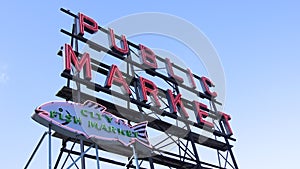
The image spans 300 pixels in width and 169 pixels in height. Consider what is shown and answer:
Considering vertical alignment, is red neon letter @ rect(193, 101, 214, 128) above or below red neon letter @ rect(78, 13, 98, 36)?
below

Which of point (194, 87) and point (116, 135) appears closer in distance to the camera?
point (116, 135)

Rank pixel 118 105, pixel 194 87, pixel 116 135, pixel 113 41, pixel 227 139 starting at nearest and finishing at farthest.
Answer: pixel 116 135
pixel 118 105
pixel 113 41
pixel 227 139
pixel 194 87

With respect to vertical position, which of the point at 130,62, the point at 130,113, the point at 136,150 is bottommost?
the point at 136,150

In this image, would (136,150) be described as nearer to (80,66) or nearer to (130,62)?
(80,66)

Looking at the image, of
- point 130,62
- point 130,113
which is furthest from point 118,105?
point 130,62

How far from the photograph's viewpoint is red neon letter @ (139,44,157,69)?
54.4ft

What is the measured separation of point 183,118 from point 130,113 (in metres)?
3.11

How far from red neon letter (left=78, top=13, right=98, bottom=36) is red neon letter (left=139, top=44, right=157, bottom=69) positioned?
Answer: 8.22 feet

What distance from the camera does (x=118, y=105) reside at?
43.5ft

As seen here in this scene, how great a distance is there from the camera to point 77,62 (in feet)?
42.2

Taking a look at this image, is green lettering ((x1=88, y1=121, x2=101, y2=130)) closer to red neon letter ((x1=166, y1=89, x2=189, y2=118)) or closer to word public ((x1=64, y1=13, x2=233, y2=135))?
word public ((x1=64, y1=13, x2=233, y2=135))

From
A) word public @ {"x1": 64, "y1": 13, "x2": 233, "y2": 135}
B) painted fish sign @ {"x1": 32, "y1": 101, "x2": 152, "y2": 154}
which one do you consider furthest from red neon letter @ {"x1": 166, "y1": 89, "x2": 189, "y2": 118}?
painted fish sign @ {"x1": 32, "y1": 101, "x2": 152, "y2": 154}

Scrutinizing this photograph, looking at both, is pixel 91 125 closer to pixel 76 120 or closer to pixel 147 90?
pixel 76 120

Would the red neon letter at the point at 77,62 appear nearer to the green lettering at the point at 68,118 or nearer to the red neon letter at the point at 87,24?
the red neon letter at the point at 87,24
